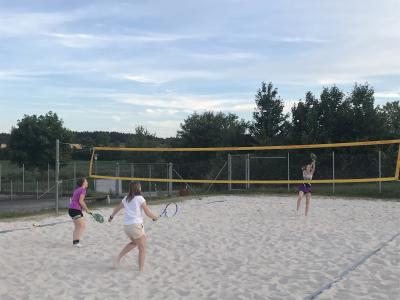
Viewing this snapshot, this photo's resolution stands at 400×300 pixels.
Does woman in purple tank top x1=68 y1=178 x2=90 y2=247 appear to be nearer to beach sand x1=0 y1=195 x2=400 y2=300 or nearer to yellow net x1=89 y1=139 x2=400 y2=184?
beach sand x1=0 y1=195 x2=400 y2=300

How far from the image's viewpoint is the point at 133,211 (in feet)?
21.1

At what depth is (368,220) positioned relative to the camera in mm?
10938

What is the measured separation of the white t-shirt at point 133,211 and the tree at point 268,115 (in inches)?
1058

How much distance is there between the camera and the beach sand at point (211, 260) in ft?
17.7

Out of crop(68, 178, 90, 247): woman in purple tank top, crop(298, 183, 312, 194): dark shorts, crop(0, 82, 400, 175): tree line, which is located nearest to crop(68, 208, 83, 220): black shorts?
crop(68, 178, 90, 247): woman in purple tank top

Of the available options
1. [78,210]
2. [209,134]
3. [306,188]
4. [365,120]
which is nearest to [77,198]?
[78,210]

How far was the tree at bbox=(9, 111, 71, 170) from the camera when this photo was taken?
33.5 m

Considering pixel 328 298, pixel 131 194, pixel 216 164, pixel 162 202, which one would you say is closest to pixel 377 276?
pixel 328 298

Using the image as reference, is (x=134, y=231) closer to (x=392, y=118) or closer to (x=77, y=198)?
(x=77, y=198)

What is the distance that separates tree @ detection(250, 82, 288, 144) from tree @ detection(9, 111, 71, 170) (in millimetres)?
12999

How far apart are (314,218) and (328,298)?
6.44 metres

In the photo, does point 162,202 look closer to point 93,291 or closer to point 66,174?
point 93,291

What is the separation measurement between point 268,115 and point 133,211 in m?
27.9

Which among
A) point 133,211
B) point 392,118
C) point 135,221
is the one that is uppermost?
point 392,118
